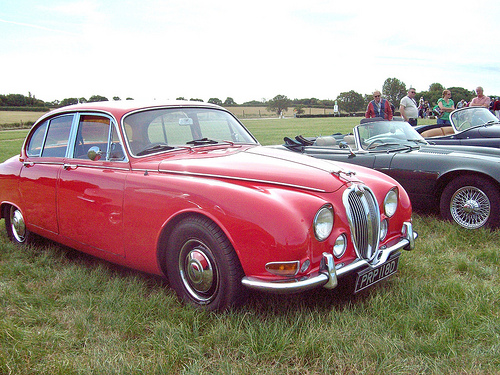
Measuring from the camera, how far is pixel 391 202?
11.5 feet

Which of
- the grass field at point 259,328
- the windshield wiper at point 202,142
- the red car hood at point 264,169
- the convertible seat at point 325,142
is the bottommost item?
the grass field at point 259,328

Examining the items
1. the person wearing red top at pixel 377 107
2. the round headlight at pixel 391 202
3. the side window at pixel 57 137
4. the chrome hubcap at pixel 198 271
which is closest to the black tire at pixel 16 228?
the side window at pixel 57 137

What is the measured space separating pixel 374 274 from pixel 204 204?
129 centimetres

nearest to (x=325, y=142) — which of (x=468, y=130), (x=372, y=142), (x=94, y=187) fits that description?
(x=372, y=142)

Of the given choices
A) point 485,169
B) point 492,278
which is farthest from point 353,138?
point 492,278

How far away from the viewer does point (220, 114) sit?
4.34 metres

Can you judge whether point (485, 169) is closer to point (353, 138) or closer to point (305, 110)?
point (353, 138)

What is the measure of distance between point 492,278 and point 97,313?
10.3 ft

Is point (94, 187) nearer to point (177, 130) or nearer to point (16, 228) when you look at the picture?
point (177, 130)

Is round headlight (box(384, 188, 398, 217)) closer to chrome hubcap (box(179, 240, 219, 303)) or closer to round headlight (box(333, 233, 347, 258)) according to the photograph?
round headlight (box(333, 233, 347, 258))

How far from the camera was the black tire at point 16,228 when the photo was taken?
4.65 m

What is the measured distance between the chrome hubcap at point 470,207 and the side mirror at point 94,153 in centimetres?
388

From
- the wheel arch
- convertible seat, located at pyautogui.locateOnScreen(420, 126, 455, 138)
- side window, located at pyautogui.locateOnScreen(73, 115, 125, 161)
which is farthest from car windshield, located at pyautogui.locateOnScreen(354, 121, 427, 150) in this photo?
the wheel arch

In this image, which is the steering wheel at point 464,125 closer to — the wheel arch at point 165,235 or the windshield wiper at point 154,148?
the windshield wiper at point 154,148
